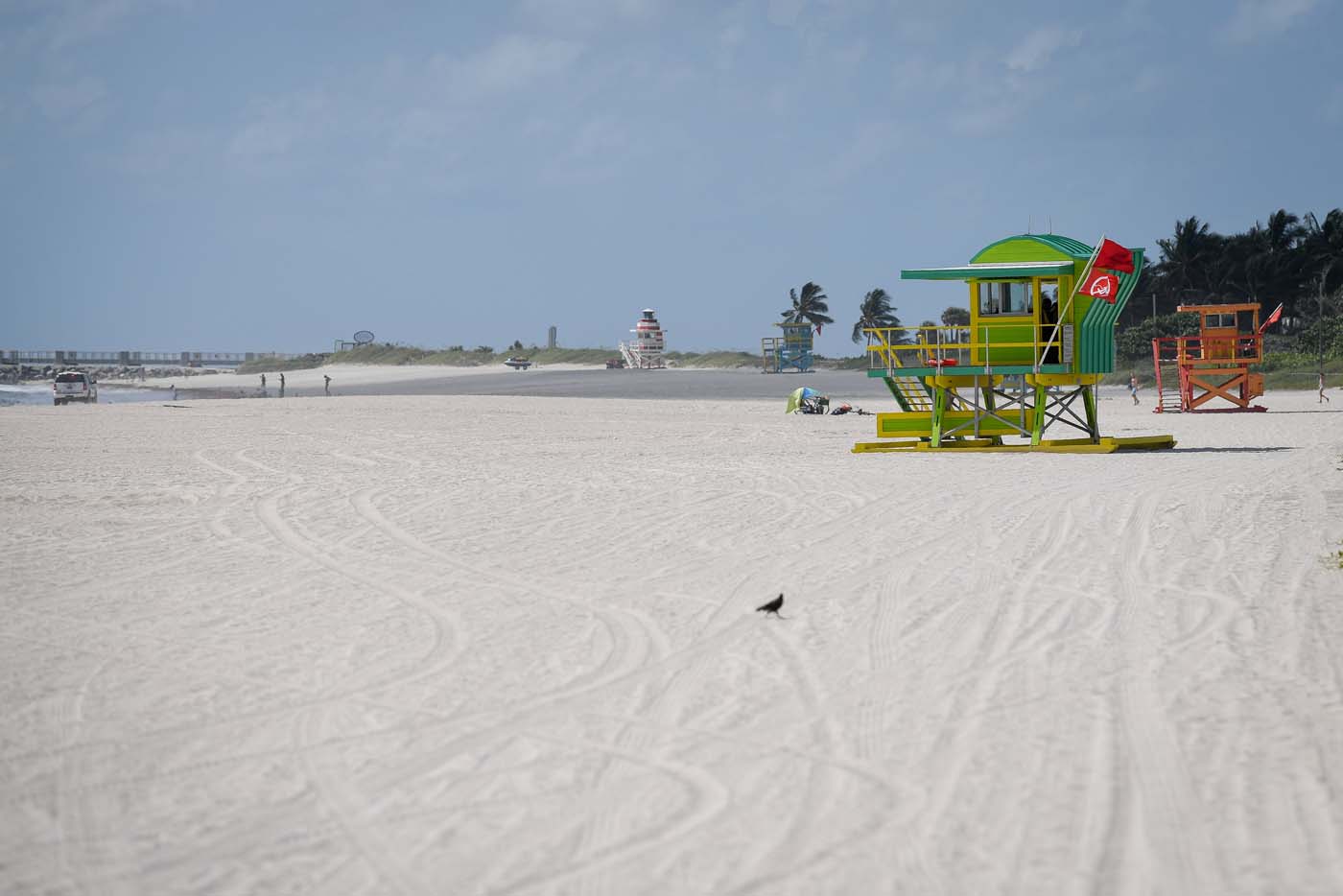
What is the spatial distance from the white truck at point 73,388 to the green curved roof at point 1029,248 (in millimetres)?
42288

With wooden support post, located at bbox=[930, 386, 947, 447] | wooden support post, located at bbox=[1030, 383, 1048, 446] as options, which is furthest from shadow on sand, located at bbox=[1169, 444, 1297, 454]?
wooden support post, located at bbox=[930, 386, 947, 447]

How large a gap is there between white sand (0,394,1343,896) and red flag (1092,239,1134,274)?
23.2 ft

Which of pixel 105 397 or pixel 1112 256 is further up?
pixel 1112 256

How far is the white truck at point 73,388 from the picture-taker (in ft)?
167

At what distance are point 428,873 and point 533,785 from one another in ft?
2.47

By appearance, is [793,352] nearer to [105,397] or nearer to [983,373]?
[105,397]

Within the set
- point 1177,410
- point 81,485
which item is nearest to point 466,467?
point 81,485

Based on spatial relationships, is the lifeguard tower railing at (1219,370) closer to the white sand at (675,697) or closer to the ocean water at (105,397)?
the white sand at (675,697)

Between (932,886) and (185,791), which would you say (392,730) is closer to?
(185,791)

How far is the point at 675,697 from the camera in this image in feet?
17.9

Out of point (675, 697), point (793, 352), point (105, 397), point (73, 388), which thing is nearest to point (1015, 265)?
point (675, 697)

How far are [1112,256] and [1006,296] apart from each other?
6.00 ft

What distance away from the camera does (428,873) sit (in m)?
3.63


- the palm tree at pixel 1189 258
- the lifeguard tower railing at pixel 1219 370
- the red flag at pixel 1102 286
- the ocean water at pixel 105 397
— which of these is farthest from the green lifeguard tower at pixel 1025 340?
the palm tree at pixel 1189 258
